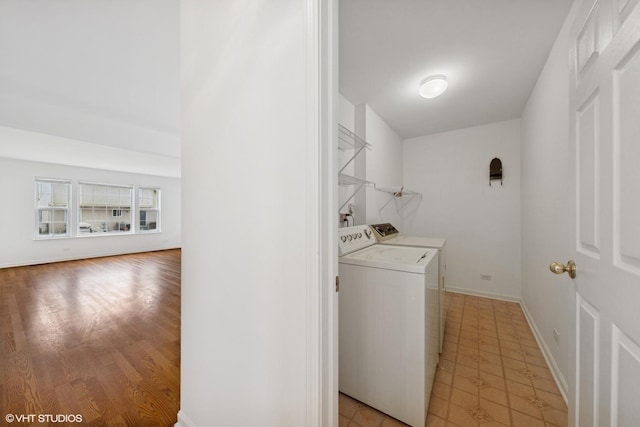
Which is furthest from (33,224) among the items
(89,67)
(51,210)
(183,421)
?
(183,421)

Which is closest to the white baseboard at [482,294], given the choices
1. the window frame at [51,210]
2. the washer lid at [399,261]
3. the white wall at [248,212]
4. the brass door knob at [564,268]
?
the washer lid at [399,261]

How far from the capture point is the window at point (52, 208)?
17.2 ft

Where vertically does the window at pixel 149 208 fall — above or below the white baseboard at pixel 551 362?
above

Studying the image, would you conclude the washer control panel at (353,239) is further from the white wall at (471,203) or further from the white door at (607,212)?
the white wall at (471,203)

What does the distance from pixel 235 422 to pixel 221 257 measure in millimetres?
696

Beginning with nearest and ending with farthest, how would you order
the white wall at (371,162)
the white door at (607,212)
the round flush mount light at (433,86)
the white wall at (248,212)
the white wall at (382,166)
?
the white door at (607,212)
the white wall at (248,212)
the round flush mount light at (433,86)
the white wall at (371,162)
the white wall at (382,166)

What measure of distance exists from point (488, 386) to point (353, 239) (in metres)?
1.36

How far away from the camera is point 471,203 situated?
10.9 feet

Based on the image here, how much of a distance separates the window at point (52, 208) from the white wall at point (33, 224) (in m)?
0.13

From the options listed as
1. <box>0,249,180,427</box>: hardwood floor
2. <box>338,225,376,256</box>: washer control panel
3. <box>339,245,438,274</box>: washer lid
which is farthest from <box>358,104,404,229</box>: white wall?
<box>0,249,180,427</box>: hardwood floor

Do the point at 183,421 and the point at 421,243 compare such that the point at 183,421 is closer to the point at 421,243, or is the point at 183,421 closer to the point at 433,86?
the point at 421,243

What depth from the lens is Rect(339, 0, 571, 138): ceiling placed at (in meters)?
1.44

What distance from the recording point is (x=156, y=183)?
22.9 feet

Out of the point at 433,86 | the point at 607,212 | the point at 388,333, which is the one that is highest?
the point at 433,86
